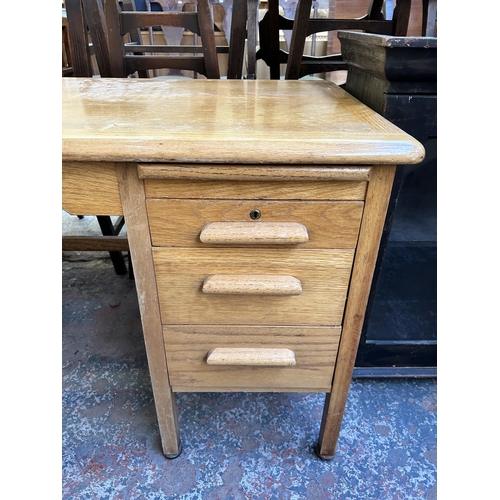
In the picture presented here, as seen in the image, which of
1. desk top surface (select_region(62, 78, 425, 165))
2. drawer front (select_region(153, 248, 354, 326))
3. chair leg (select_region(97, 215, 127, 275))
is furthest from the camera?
chair leg (select_region(97, 215, 127, 275))

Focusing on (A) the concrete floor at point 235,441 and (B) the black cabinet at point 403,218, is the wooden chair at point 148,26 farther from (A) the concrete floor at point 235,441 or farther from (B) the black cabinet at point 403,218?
(A) the concrete floor at point 235,441

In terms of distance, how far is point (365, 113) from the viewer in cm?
72

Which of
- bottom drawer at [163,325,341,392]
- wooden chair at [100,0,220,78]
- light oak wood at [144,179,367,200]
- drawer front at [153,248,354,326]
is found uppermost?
wooden chair at [100,0,220,78]

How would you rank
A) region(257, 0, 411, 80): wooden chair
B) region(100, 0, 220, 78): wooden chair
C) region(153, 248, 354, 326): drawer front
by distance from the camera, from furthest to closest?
1. region(257, 0, 411, 80): wooden chair
2. region(100, 0, 220, 78): wooden chair
3. region(153, 248, 354, 326): drawer front

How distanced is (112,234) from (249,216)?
113cm

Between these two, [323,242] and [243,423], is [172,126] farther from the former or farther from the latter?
[243,423]

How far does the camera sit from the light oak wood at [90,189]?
58 centimetres

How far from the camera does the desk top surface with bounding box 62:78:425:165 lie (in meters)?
0.53

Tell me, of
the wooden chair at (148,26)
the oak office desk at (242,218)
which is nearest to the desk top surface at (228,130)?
the oak office desk at (242,218)

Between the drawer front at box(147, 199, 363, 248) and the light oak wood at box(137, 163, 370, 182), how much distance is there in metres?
0.05

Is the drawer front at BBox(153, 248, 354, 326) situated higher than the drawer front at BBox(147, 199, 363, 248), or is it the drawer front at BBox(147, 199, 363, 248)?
the drawer front at BBox(147, 199, 363, 248)

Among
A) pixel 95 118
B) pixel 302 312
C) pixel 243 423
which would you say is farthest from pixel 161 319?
pixel 243 423

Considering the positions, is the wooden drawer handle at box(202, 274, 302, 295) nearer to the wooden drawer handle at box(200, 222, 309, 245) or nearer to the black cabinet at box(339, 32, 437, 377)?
the wooden drawer handle at box(200, 222, 309, 245)

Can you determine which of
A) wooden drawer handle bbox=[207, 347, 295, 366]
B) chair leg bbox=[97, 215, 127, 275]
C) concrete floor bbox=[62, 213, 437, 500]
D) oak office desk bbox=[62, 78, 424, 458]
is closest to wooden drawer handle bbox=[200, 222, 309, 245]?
oak office desk bbox=[62, 78, 424, 458]
